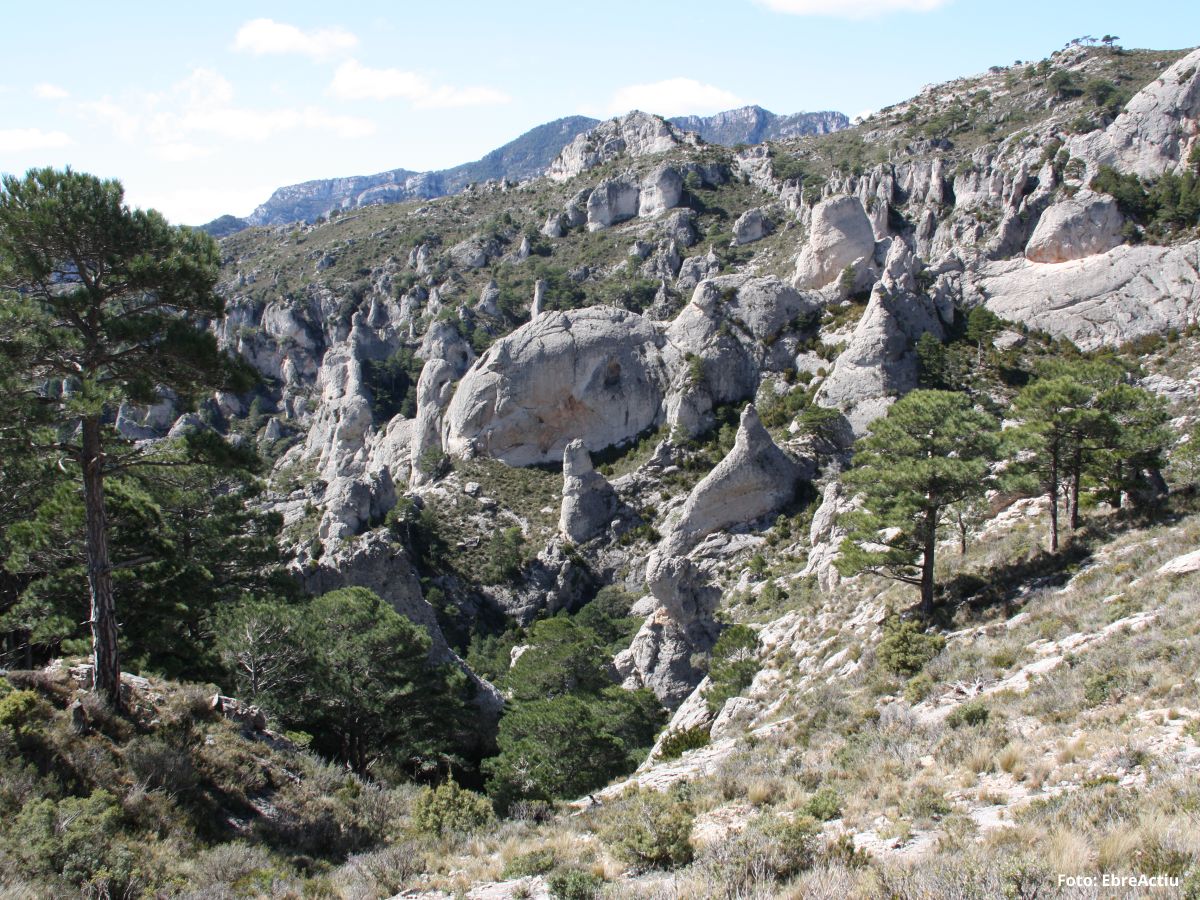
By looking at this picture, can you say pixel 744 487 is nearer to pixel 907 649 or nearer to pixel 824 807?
pixel 907 649

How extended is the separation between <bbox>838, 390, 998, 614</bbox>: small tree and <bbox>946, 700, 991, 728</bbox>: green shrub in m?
6.37

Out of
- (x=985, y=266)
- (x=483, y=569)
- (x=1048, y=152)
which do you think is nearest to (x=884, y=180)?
(x=1048, y=152)

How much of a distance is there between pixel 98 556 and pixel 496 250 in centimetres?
9349

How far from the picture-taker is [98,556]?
10703 mm

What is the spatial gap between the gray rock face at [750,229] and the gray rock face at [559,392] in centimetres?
2985

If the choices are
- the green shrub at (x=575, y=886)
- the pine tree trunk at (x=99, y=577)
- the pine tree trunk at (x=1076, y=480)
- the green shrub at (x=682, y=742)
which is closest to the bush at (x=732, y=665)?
the green shrub at (x=682, y=742)

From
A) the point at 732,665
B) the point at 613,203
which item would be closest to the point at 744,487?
the point at 732,665

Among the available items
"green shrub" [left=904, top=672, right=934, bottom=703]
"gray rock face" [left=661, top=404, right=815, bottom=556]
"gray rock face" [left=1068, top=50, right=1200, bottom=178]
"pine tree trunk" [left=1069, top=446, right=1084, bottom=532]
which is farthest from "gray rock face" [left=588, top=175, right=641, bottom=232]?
"green shrub" [left=904, top=672, right=934, bottom=703]

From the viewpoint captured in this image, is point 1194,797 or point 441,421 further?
point 441,421

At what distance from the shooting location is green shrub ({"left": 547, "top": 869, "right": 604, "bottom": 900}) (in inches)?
258

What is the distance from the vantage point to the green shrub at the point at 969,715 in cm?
1039

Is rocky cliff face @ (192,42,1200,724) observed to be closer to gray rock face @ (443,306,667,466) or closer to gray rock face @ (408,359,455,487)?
gray rock face @ (443,306,667,466)

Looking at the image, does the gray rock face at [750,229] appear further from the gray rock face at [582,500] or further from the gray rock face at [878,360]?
the gray rock face at [582,500]

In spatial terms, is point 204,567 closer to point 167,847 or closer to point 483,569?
point 167,847
